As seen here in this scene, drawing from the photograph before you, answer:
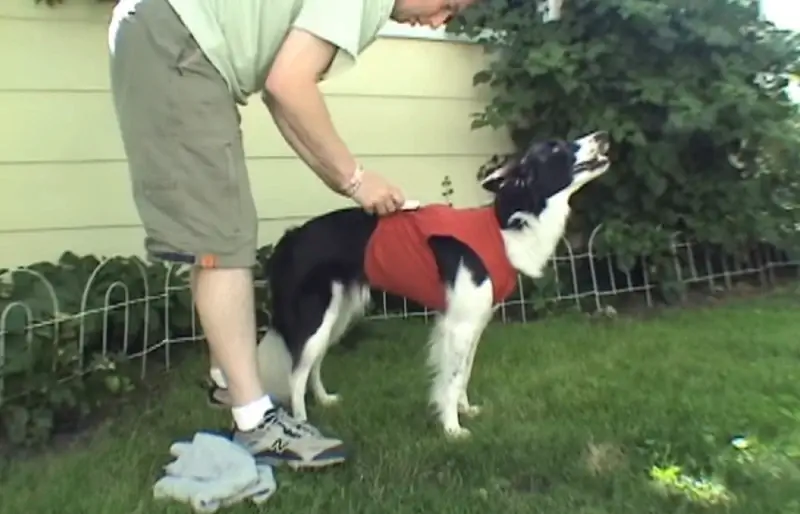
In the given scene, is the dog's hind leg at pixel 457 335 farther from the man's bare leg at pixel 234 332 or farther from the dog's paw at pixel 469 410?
the man's bare leg at pixel 234 332

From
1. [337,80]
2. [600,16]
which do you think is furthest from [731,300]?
[337,80]

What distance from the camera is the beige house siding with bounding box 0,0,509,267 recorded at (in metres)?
4.15

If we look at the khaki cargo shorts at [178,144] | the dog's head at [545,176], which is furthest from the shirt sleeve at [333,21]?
the dog's head at [545,176]

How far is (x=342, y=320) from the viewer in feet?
10.9

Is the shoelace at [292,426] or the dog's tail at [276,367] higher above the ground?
the dog's tail at [276,367]

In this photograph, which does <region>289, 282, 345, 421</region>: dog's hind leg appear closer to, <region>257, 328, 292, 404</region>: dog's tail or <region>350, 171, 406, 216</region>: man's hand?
<region>257, 328, 292, 404</region>: dog's tail

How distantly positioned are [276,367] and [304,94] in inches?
42.5

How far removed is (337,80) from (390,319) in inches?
47.4

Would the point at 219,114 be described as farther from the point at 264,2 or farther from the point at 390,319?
the point at 390,319

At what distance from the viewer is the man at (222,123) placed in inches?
98.8

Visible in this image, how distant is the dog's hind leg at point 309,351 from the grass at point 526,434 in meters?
0.12

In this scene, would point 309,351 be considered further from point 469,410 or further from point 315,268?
point 469,410

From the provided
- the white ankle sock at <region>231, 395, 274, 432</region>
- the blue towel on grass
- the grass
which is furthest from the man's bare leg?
the grass

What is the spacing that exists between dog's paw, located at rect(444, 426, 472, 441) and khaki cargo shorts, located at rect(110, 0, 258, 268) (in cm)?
84
